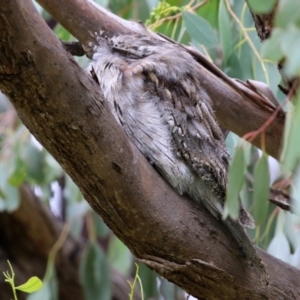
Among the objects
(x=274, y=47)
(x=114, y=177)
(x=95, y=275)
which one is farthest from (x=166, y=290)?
(x=274, y=47)

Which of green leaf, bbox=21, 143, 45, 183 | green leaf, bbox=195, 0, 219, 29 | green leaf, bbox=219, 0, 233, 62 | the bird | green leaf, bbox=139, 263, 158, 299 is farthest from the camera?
green leaf, bbox=139, 263, 158, 299

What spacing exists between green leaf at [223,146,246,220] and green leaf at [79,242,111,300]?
4.50 ft

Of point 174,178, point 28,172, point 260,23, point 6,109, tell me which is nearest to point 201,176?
point 174,178

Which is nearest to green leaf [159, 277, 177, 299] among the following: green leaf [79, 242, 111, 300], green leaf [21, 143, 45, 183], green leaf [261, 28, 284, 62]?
green leaf [79, 242, 111, 300]

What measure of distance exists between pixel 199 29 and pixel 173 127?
0.50 meters

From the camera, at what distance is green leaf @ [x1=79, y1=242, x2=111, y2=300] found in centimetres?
239

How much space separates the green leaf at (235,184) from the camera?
1.01 metres

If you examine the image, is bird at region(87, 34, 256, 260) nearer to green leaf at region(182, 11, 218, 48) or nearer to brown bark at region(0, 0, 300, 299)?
brown bark at region(0, 0, 300, 299)

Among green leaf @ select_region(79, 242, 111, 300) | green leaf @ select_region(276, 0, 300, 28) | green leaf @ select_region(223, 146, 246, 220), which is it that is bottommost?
green leaf @ select_region(79, 242, 111, 300)

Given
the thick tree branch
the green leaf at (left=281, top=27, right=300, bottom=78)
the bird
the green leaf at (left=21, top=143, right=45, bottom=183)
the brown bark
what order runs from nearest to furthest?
the green leaf at (left=281, top=27, right=300, bottom=78) < the brown bark < the bird < the thick tree branch < the green leaf at (left=21, top=143, right=45, bottom=183)

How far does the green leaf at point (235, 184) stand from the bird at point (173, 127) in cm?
13

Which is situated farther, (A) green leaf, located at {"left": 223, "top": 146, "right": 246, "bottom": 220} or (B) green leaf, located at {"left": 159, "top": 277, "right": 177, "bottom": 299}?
(B) green leaf, located at {"left": 159, "top": 277, "right": 177, "bottom": 299}

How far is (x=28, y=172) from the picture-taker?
2.20 metres

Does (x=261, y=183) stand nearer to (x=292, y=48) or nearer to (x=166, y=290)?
(x=292, y=48)
